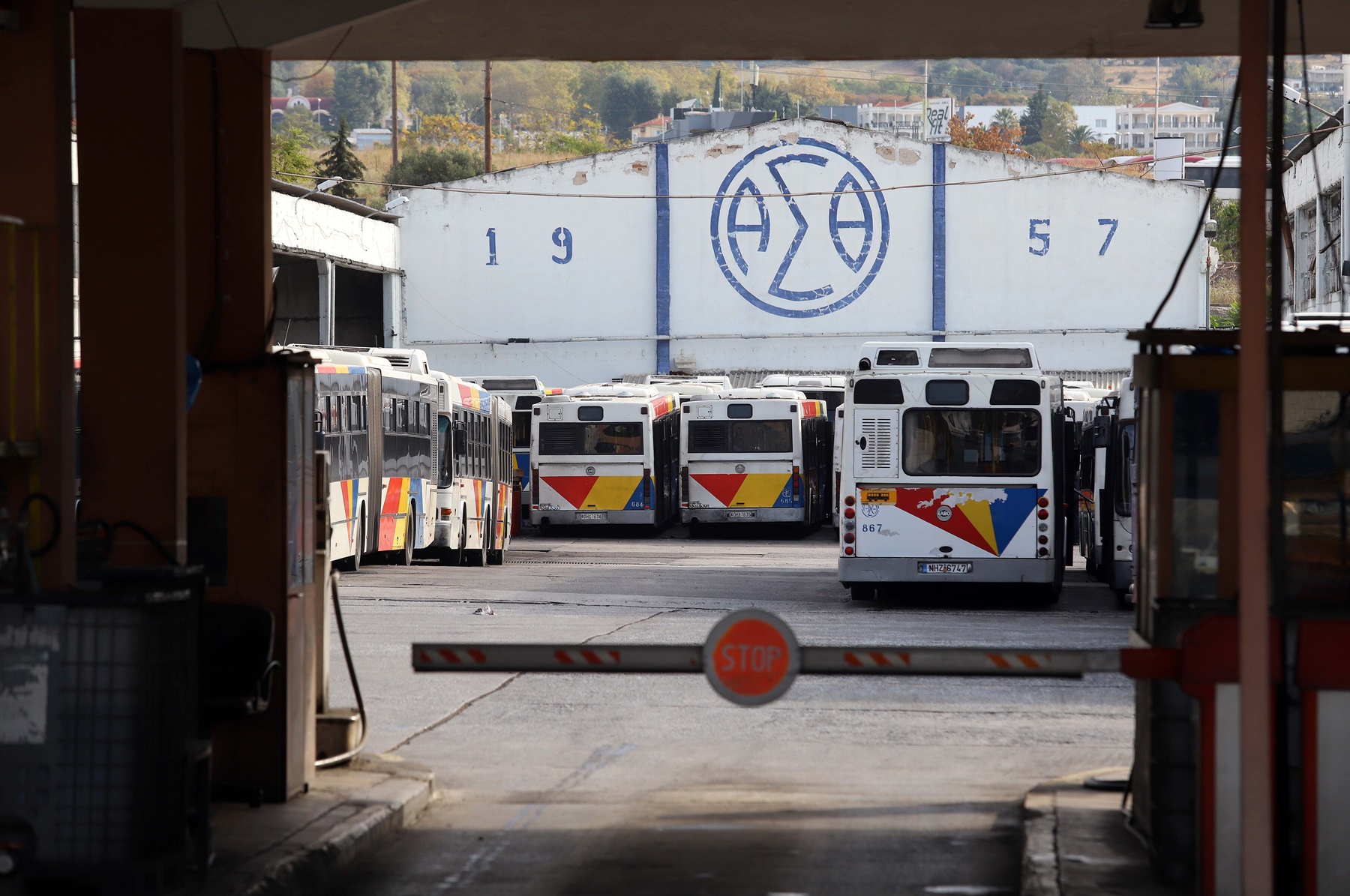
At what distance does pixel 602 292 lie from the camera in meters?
50.3

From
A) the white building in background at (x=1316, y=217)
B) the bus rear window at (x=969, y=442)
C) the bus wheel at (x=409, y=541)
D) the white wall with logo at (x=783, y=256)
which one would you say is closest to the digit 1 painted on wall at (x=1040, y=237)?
the white wall with logo at (x=783, y=256)

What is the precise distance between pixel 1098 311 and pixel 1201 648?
4484cm

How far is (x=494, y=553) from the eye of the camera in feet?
90.2

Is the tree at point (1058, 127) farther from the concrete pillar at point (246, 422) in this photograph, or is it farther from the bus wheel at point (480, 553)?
the concrete pillar at point (246, 422)

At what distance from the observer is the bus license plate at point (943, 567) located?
19281 millimetres

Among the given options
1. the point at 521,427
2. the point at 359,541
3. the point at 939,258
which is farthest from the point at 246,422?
the point at 939,258

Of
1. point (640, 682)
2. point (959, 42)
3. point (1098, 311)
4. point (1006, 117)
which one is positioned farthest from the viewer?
point (1006, 117)

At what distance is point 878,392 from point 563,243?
3215 centimetres

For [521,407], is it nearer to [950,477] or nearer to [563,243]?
[563,243]

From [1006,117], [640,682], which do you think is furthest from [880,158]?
[1006,117]

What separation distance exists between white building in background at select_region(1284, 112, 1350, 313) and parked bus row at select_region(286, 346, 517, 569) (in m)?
13.8

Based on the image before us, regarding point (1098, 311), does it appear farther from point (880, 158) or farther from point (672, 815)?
point (672, 815)

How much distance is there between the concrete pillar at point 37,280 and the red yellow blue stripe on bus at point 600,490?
27.2m

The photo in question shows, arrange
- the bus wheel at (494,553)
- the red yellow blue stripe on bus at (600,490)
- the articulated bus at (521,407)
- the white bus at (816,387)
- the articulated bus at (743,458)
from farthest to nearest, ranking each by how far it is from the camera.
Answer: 1. the white bus at (816,387)
2. the articulated bus at (521,407)
3. the articulated bus at (743,458)
4. the red yellow blue stripe on bus at (600,490)
5. the bus wheel at (494,553)
